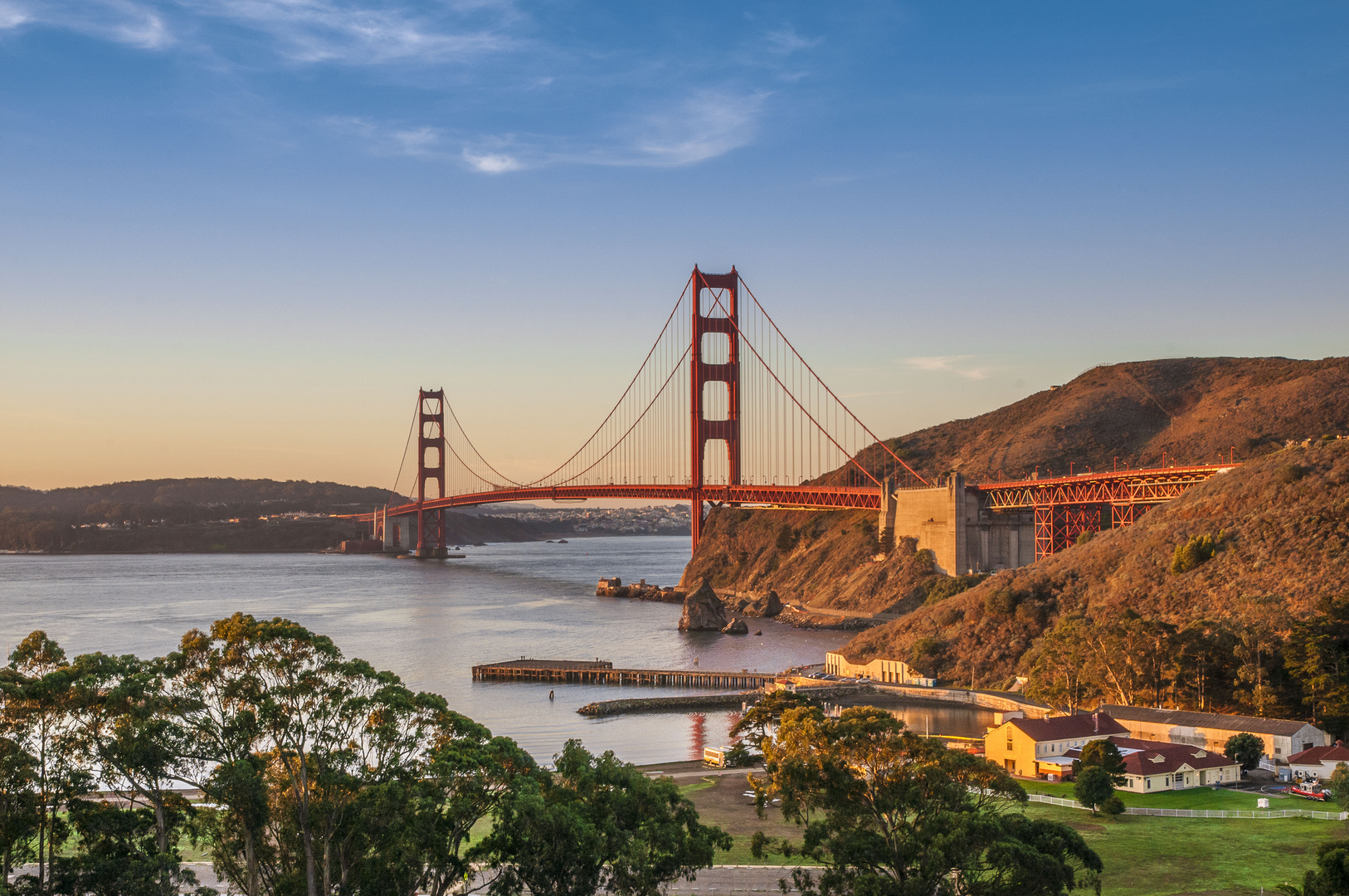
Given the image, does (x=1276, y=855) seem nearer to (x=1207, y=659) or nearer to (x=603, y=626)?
(x=1207, y=659)

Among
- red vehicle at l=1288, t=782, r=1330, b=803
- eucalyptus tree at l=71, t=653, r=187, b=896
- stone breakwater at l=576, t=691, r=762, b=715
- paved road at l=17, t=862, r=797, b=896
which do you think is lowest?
stone breakwater at l=576, t=691, r=762, b=715

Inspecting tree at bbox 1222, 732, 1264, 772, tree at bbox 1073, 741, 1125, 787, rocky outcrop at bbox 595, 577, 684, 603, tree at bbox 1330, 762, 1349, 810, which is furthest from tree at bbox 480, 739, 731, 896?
rocky outcrop at bbox 595, 577, 684, 603

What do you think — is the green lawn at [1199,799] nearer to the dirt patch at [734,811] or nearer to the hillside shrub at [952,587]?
the dirt patch at [734,811]

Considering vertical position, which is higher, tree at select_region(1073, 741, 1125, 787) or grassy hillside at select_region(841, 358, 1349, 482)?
grassy hillside at select_region(841, 358, 1349, 482)

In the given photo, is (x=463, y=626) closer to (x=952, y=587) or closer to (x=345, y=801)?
(x=952, y=587)

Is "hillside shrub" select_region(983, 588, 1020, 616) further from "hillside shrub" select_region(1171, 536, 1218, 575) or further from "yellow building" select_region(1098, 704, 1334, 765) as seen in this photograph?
"yellow building" select_region(1098, 704, 1334, 765)

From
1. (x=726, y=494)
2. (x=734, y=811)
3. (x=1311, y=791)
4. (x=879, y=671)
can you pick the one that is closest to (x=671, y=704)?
(x=879, y=671)
